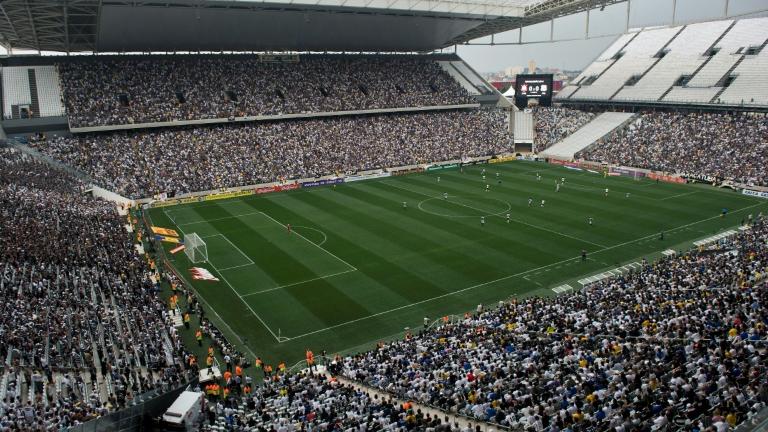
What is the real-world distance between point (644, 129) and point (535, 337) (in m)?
58.6

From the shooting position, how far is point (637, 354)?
691 inches

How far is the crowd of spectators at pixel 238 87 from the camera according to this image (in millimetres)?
61250

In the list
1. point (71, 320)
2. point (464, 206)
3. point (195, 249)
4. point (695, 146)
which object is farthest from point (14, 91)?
point (695, 146)

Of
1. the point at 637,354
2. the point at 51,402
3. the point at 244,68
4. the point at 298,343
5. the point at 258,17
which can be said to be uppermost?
the point at 258,17

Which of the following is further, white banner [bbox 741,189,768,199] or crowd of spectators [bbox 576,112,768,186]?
crowd of spectators [bbox 576,112,768,186]

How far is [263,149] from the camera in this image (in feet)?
207

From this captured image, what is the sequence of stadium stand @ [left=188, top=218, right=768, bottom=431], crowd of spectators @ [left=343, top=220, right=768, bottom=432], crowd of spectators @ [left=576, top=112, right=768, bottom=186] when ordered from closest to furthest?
1. crowd of spectators @ [left=343, top=220, right=768, bottom=432]
2. stadium stand @ [left=188, top=218, right=768, bottom=431]
3. crowd of spectators @ [left=576, top=112, right=768, bottom=186]

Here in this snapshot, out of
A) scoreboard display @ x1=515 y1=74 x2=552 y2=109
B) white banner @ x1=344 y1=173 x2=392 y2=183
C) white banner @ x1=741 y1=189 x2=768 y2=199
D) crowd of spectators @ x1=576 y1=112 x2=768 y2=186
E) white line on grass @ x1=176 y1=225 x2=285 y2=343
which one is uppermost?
scoreboard display @ x1=515 y1=74 x2=552 y2=109

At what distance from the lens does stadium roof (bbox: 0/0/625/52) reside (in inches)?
2014

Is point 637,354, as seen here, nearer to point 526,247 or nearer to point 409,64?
point 526,247

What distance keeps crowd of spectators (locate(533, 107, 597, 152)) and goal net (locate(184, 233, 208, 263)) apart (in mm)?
52128

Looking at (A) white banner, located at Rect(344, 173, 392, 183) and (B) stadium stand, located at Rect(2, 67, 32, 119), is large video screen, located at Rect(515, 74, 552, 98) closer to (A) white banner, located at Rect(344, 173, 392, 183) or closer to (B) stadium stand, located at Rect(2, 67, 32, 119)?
(A) white banner, located at Rect(344, 173, 392, 183)

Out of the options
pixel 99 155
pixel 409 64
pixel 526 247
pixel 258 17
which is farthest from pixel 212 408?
pixel 409 64

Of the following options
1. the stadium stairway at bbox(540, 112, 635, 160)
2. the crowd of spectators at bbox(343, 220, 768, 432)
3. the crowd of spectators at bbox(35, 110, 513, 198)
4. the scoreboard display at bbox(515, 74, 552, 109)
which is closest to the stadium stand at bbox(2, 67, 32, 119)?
the crowd of spectators at bbox(35, 110, 513, 198)
